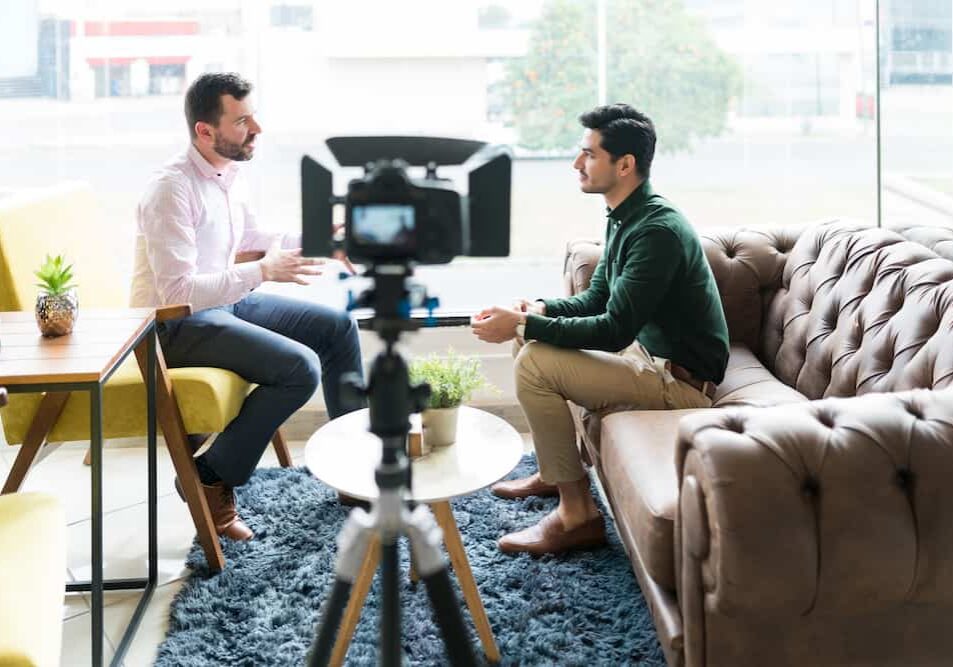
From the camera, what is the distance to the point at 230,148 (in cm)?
290

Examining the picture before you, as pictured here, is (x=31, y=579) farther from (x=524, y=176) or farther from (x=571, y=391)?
(x=524, y=176)

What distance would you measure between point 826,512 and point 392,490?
723mm

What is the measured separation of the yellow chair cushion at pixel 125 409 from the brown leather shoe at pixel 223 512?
0.19 m

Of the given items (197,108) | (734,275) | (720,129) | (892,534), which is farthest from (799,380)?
(197,108)

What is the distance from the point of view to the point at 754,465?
1.64 meters

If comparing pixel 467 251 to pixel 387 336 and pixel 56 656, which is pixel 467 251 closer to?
pixel 387 336

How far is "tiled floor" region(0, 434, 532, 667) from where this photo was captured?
2.32m

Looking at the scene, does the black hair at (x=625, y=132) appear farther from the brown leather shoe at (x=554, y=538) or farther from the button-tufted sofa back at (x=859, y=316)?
the brown leather shoe at (x=554, y=538)

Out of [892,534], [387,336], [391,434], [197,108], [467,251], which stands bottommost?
[892,534]

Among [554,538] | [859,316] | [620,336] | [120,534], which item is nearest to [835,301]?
[859,316]

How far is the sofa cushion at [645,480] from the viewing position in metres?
1.96

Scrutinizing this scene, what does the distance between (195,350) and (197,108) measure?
2.23ft

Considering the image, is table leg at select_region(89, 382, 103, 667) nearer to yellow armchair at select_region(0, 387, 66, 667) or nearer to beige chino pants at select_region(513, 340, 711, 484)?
yellow armchair at select_region(0, 387, 66, 667)

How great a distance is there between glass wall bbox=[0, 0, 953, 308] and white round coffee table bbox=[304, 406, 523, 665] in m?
1.56
